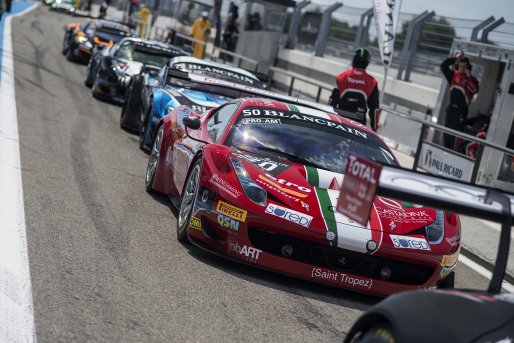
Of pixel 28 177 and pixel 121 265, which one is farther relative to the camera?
pixel 28 177

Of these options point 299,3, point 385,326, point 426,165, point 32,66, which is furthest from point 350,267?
point 299,3

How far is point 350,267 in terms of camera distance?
637 centimetres

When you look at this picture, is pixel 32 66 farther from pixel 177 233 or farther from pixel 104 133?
pixel 177 233

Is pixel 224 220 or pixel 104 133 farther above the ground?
pixel 224 220

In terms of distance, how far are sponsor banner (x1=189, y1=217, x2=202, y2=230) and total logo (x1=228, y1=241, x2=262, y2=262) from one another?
354 mm

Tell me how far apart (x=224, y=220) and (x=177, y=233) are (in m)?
0.90

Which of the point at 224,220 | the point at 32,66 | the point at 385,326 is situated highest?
the point at 385,326

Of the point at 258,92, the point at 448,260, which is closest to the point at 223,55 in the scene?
the point at 258,92

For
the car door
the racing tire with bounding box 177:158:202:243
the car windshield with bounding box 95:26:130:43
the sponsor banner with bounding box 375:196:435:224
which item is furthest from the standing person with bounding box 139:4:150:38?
the sponsor banner with bounding box 375:196:435:224

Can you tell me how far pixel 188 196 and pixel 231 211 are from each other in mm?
898

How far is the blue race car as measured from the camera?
11348mm

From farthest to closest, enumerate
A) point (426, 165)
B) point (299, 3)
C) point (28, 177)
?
1. point (299, 3)
2. point (426, 165)
3. point (28, 177)

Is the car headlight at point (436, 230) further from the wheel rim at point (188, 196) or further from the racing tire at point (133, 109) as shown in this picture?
the racing tire at point (133, 109)

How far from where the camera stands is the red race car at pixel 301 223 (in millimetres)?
6316
